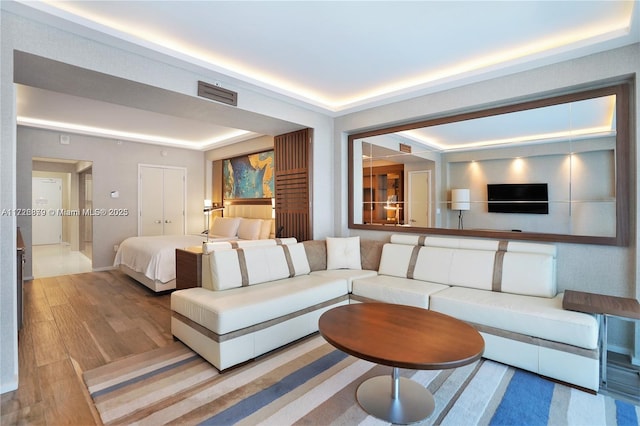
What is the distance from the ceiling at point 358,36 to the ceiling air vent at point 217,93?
5.5 inches

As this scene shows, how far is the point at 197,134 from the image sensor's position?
20.6ft

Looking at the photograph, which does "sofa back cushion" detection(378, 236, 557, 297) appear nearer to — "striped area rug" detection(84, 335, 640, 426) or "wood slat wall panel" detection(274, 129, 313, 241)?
"striped area rug" detection(84, 335, 640, 426)

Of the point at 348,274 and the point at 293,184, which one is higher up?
the point at 293,184

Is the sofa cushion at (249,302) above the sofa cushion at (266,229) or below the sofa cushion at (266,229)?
below

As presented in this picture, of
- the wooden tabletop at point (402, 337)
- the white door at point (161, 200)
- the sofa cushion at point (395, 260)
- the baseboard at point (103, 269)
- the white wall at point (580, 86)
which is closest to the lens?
the wooden tabletop at point (402, 337)

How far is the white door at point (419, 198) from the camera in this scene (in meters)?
3.82

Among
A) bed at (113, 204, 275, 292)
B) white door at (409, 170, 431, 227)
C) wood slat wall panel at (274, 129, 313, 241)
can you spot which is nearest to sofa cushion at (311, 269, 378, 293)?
wood slat wall panel at (274, 129, 313, 241)

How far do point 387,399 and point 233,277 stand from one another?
171cm

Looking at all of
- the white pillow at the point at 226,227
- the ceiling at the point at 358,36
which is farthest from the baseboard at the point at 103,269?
the ceiling at the point at 358,36

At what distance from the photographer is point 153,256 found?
176 inches

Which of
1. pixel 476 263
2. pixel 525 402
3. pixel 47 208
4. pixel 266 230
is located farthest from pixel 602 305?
pixel 47 208

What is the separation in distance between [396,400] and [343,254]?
215cm

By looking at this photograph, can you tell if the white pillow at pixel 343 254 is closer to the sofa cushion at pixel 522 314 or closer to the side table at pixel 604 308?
the sofa cushion at pixel 522 314

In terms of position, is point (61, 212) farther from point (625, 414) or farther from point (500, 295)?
point (625, 414)
